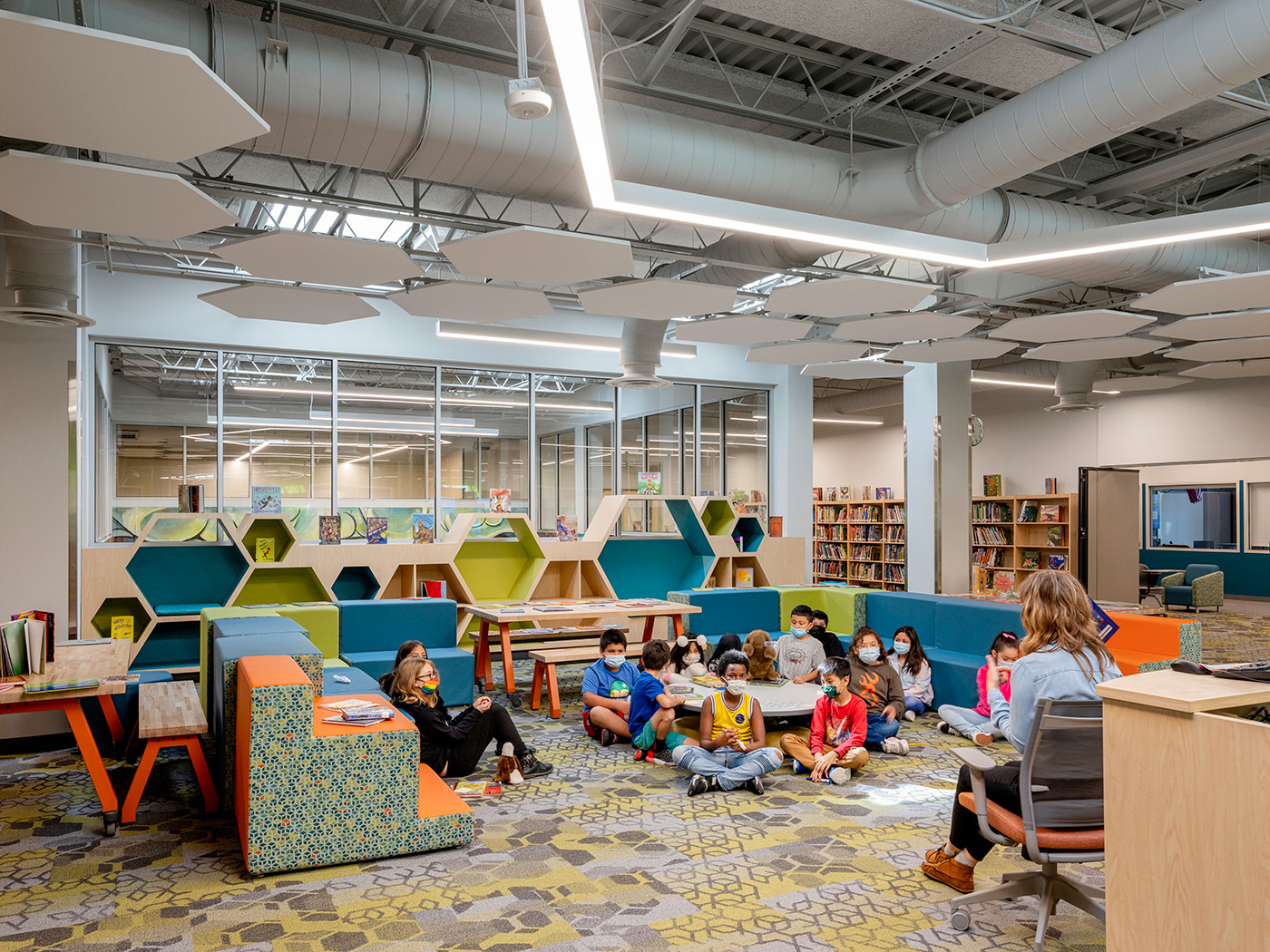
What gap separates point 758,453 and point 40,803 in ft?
31.4

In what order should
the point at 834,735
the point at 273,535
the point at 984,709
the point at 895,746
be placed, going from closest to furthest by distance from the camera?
the point at 834,735
the point at 895,746
the point at 984,709
the point at 273,535

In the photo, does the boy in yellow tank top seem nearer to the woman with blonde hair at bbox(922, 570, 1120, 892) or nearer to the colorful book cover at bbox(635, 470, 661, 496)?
the woman with blonde hair at bbox(922, 570, 1120, 892)

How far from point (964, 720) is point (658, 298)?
4.02 meters

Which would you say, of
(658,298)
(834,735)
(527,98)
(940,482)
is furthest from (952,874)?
(940,482)

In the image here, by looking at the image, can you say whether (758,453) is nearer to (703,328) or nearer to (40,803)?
(703,328)

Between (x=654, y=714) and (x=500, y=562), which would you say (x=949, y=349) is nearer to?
(x=500, y=562)

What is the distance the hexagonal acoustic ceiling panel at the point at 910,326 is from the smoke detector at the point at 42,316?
21.7ft

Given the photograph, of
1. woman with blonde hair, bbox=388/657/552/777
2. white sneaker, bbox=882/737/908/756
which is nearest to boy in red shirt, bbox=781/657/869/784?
white sneaker, bbox=882/737/908/756

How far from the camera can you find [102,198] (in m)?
4.64

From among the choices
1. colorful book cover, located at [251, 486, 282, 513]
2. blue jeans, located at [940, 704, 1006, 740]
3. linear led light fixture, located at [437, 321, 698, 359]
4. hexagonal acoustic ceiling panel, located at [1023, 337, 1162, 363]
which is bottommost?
blue jeans, located at [940, 704, 1006, 740]

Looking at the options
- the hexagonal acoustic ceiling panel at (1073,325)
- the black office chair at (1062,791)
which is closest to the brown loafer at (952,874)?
the black office chair at (1062,791)

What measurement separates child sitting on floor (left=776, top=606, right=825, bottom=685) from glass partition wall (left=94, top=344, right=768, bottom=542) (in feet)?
12.8

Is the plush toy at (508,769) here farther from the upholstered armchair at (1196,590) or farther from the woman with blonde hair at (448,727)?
the upholstered armchair at (1196,590)

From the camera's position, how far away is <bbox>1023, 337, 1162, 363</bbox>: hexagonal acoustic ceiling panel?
31.1 feet
